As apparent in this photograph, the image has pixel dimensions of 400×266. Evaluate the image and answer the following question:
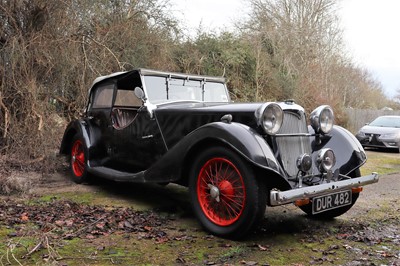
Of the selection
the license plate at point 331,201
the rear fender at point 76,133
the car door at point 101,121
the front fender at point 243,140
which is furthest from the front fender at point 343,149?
the rear fender at point 76,133

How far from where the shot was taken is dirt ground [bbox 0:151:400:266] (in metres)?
3.08

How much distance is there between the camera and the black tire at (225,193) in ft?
11.0

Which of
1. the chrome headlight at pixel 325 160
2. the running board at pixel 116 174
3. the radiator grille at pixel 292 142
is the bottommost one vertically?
the running board at pixel 116 174

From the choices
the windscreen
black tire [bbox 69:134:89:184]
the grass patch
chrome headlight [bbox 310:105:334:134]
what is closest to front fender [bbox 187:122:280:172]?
chrome headlight [bbox 310:105:334:134]

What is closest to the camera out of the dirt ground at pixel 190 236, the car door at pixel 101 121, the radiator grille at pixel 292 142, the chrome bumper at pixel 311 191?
the dirt ground at pixel 190 236

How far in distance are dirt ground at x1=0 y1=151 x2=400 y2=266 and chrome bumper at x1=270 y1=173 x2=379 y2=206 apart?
49 centimetres

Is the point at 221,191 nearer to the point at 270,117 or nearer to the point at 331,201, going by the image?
the point at 270,117

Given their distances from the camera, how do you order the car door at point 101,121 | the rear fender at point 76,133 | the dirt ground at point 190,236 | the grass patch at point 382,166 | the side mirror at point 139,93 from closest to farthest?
the dirt ground at point 190,236 → the side mirror at point 139,93 → the car door at point 101,121 → the rear fender at point 76,133 → the grass patch at point 382,166

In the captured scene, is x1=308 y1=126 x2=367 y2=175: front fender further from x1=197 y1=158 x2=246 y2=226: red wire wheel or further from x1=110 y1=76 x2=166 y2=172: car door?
x1=110 y1=76 x2=166 y2=172: car door

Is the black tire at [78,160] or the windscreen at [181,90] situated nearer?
the windscreen at [181,90]

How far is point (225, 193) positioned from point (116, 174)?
1975 millimetres

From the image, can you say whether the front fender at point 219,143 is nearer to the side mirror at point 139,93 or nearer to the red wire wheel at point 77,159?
the side mirror at point 139,93

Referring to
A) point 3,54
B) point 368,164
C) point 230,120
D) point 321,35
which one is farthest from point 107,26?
point 321,35

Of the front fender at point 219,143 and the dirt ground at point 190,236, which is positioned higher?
the front fender at point 219,143
